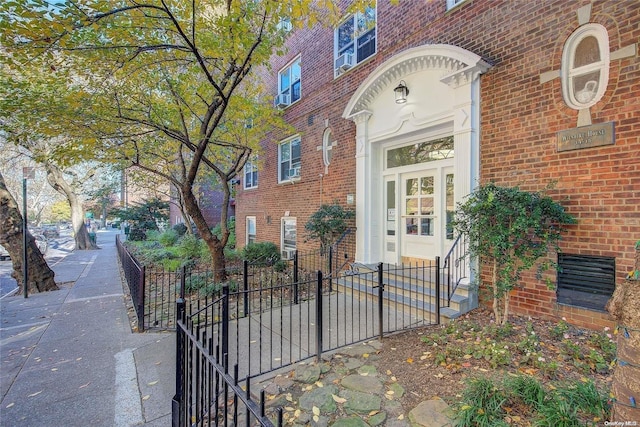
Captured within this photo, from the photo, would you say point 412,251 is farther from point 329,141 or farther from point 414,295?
point 329,141

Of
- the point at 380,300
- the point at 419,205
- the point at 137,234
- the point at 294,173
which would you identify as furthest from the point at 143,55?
the point at 137,234

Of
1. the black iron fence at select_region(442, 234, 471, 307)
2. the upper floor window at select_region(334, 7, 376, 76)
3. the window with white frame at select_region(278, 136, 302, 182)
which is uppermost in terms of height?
the upper floor window at select_region(334, 7, 376, 76)

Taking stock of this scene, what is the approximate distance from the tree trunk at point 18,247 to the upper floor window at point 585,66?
39.8 ft

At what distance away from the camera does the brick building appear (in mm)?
3969

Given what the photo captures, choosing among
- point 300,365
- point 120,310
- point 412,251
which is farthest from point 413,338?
point 120,310

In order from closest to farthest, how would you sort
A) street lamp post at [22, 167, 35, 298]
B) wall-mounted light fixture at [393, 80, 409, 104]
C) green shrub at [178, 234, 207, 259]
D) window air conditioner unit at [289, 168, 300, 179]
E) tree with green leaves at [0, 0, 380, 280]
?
tree with green leaves at [0, 0, 380, 280], wall-mounted light fixture at [393, 80, 409, 104], street lamp post at [22, 167, 35, 298], window air conditioner unit at [289, 168, 300, 179], green shrub at [178, 234, 207, 259]

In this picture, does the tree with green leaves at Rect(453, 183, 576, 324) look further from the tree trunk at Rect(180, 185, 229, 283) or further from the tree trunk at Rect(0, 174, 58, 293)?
the tree trunk at Rect(0, 174, 58, 293)

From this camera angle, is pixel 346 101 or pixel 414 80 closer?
pixel 414 80

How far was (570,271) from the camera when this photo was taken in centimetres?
435

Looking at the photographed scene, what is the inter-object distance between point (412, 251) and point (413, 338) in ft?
9.09

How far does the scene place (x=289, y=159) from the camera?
10680mm

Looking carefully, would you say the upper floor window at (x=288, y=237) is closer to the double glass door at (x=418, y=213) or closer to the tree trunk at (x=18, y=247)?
the double glass door at (x=418, y=213)

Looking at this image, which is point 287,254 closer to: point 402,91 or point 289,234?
point 289,234

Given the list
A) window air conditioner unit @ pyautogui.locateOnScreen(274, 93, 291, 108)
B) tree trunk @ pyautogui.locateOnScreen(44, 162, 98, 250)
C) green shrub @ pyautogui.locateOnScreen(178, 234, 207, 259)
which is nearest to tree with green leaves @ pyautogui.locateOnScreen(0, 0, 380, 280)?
window air conditioner unit @ pyautogui.locateOnScreen(274, 93, 291, 108)
